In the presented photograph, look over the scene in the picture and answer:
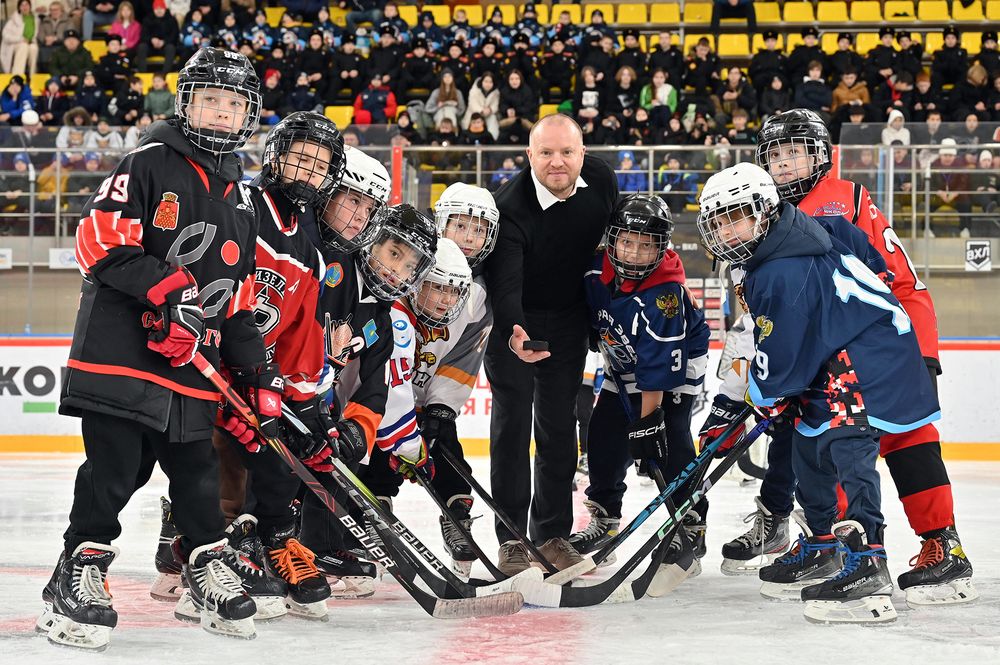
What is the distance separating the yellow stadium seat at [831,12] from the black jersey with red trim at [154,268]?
12218mm

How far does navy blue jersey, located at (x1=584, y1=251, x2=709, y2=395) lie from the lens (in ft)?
11.4

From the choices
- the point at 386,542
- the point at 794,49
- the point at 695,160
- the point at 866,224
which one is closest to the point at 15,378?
the point at 695,160

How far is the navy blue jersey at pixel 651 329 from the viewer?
137 inches

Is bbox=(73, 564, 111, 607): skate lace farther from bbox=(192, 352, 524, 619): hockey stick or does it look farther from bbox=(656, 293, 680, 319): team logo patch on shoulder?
bbox=(656, 293, 680, 319): team logo patch on shoulder

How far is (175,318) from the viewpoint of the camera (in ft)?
8.06

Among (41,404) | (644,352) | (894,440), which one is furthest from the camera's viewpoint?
(41,404)

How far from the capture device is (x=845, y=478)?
283 centimetres

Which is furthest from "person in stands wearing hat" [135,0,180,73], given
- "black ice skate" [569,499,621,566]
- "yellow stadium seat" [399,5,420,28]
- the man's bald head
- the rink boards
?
"black ice skate" [569,499,621,566]

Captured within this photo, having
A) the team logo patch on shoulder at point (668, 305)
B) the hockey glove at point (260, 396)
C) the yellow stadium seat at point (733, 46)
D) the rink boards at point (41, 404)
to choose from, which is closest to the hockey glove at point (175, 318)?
the hockey glove at point (260, 396)

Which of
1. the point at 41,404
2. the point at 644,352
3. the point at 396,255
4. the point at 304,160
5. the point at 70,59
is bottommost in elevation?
the point at 41,404

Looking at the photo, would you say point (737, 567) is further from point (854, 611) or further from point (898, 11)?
point (898, 11)

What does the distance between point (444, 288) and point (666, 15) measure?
11309 mm

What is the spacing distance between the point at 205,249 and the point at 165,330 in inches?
9.7

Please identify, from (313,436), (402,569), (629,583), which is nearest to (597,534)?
(629,583)
